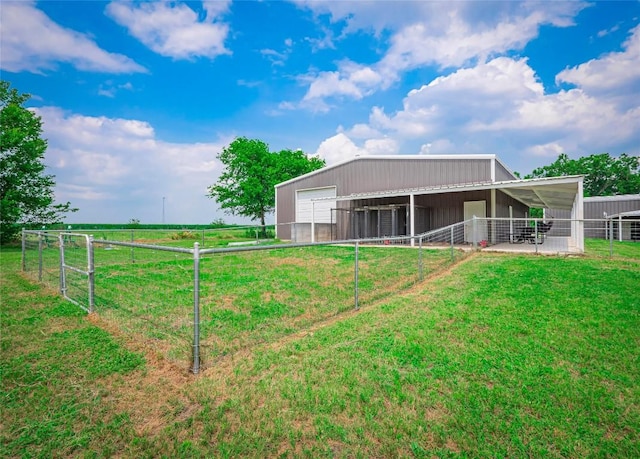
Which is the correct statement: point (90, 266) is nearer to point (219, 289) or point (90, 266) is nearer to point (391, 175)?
point (219, 289)

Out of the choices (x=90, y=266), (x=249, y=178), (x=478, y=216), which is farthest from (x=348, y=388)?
(x=249, y=178)

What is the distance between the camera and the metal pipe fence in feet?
13.4

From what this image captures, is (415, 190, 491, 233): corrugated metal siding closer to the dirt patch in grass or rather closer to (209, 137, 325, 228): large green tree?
the dirt patch in grass

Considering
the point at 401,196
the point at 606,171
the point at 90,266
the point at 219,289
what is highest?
the point at 606,171

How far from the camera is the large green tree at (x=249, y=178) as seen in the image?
36.5 meters

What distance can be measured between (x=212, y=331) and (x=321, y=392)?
2.32 meters

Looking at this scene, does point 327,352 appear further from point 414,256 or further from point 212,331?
point 414,256

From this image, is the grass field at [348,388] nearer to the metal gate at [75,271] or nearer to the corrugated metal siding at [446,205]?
the metal gate at [75,271]

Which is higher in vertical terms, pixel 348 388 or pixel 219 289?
pixel 219 289

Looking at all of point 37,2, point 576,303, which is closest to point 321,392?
point 576,303

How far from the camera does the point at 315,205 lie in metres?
22.3

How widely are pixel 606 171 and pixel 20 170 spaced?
71680 millimetres

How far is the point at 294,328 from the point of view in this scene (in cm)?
471

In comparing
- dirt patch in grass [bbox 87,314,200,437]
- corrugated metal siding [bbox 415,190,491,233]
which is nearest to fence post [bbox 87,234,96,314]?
dirt patch in grass [bbox 87,314,200,437]
